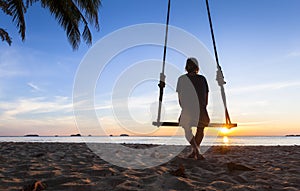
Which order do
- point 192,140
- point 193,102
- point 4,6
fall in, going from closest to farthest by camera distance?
1. point 192,140
2. point 193,102
3. point 4,6

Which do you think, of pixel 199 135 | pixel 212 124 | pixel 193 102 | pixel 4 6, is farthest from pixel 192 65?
pixel 4 6

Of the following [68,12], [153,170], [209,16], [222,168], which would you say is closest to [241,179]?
[222,168]

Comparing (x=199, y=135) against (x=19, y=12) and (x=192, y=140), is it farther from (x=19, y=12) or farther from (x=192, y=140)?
(x=19, y=12)

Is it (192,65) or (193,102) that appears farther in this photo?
(192,65)

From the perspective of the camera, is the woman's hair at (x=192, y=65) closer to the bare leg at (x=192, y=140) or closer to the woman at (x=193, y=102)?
the woman at (x=193, y=102)

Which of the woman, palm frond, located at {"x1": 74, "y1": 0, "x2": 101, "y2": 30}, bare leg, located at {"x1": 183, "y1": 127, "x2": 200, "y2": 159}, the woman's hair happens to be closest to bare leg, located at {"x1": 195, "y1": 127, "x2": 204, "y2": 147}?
the woman

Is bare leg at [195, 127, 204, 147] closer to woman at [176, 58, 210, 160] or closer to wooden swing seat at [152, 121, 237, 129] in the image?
woman at [176, 58, 210, 160]

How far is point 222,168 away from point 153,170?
38.7 inches

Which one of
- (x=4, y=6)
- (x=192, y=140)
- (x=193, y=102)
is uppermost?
(x=4, y=6)

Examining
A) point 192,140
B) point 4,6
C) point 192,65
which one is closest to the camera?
point 192,140

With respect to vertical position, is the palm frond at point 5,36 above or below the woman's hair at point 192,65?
above

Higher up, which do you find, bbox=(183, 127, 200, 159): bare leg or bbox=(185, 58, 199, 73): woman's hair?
bbox=(185, 58, 199, 73): woman's hair

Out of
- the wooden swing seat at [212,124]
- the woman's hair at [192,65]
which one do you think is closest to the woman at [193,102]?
the woman's hair at [192,65]

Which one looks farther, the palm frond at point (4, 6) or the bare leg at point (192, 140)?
the palm frond at point (4, 6)
